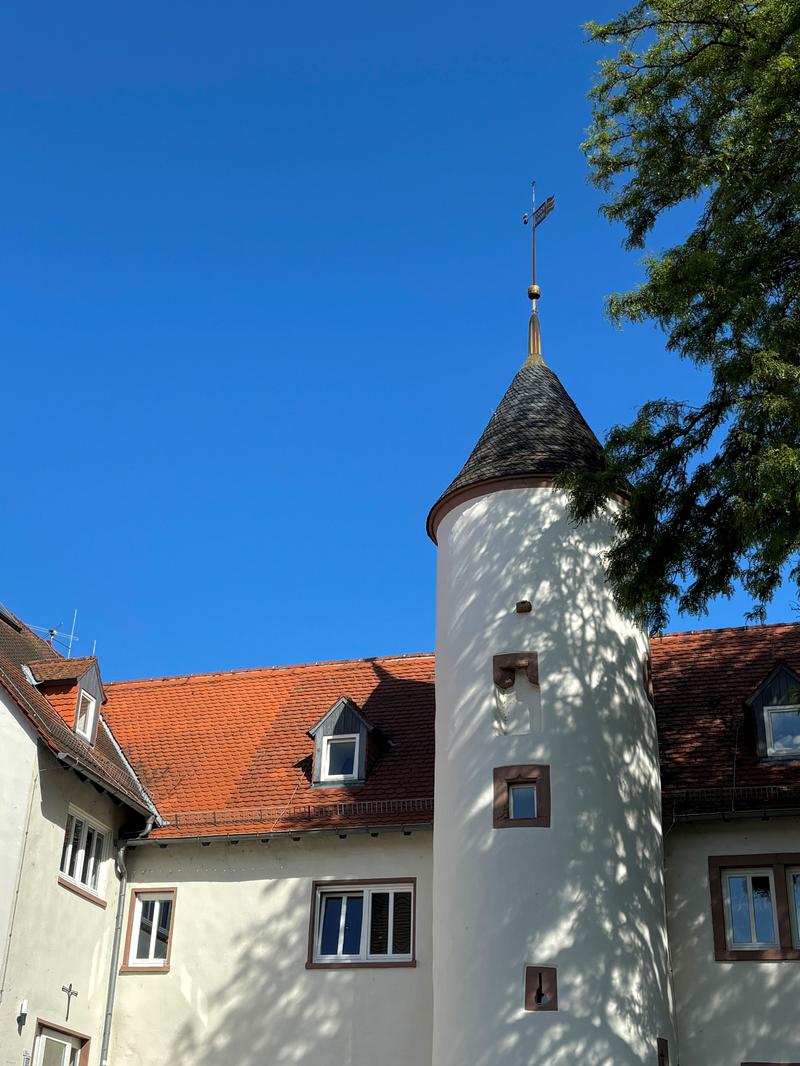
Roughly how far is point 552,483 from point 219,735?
28.2ft

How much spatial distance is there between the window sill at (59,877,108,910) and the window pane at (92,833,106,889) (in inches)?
11.5

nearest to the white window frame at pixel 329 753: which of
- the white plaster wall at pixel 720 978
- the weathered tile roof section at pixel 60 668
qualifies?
the weathered tile roof section at pixel 60 668

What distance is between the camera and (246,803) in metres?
23.5

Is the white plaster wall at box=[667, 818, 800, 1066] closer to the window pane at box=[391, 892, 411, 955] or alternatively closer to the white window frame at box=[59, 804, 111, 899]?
the window pane at box=[391, 892, 411, 955]

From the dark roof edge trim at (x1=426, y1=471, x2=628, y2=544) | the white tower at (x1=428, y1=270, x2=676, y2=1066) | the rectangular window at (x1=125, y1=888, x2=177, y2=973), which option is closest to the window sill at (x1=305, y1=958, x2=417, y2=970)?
the white tower at (x1=428, y1=270, x2=676, y2=1066)

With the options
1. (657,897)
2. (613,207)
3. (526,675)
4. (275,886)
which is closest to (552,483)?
(526,675)

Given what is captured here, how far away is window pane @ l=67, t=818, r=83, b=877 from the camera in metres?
21.7

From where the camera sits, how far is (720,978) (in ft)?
64.9

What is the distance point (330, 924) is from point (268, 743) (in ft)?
14.6

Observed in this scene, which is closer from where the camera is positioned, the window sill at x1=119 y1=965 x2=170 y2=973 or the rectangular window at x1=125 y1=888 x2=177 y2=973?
the window sill at x1=119 y1=965 x2=170 y2=973

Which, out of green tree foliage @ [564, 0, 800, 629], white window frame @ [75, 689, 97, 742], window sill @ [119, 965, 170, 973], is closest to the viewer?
green tree foliage @ [564, 0, 800, 629]

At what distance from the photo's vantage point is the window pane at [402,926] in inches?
836

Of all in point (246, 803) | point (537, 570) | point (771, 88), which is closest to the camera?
point (771, 88)

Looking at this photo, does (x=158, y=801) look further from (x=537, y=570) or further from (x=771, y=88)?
(x=771, y=88)
